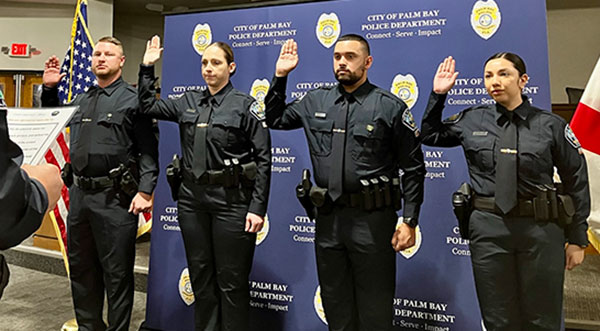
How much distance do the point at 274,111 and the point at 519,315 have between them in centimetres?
142

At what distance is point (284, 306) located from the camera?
280cm

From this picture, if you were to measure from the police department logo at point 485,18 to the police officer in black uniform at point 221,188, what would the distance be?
1.27 meters

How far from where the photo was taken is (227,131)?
2352 millimetres

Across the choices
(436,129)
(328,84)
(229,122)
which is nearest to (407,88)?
(328,84)

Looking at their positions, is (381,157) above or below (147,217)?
above

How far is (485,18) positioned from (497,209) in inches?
44.1

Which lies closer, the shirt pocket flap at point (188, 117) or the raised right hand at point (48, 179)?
the raised right hand at point (48, 179)

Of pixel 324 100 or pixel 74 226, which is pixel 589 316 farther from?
pixel 74 226

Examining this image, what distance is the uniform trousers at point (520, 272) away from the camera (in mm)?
1852

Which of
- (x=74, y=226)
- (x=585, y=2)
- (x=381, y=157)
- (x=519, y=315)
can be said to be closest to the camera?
(x=519, y=315)

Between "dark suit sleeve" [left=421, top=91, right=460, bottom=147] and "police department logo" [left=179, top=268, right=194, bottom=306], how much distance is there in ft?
6.00

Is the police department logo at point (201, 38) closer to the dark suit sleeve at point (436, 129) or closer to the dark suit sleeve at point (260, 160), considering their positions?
the dark suit sleeve at point (260, 160)

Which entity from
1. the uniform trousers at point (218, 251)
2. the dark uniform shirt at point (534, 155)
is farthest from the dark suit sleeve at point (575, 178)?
the uniform trousers at point (218, 251)

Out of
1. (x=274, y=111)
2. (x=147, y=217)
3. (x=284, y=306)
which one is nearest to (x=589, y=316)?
(x=284, y=306)
